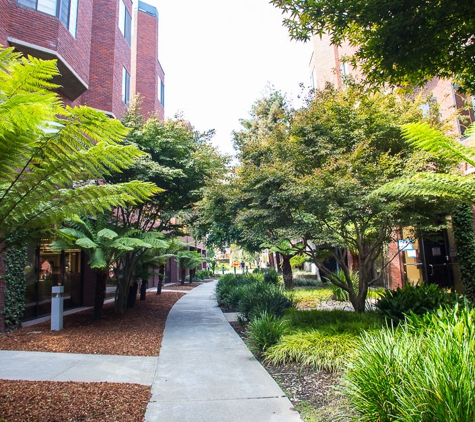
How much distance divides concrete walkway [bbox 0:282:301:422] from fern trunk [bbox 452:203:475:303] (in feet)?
23.9

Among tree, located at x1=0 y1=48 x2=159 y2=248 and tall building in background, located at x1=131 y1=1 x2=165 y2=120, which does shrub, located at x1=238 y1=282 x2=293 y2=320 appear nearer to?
tree, located at x1=0 y1=48 x2=159 y2=248

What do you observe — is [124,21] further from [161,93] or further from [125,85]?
[161,93]

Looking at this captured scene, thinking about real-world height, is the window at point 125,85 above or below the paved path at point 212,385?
above

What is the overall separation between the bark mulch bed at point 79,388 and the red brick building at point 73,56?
165 cm

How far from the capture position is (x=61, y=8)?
10023 mm

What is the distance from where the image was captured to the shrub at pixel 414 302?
657 centimetres

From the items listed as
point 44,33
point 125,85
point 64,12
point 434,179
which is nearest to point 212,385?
point 434,179

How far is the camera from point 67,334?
8016 mm

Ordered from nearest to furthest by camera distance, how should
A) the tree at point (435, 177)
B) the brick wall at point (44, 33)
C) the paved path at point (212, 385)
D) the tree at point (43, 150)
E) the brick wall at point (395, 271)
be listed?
the tree at point (43, 150)
the paved path at point (212, 385)
the tree at point (435, 177)
the brick wall at point (44, 33)
the brick wall at point (395, 271)

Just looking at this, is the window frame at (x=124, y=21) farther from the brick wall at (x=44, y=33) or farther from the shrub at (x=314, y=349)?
the shrub at (x=314, y=349)

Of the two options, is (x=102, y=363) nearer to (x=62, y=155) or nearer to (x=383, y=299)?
(x=62, y=155)

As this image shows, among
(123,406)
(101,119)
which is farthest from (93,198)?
(123,406)

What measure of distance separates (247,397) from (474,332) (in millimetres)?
2711

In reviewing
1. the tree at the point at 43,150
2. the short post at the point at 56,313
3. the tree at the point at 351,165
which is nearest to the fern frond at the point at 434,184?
the tree at the point at 351,165
